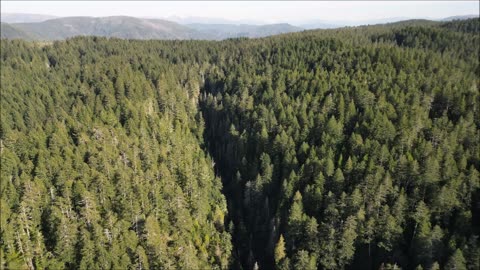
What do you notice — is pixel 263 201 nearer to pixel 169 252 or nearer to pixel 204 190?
pixel 204 190

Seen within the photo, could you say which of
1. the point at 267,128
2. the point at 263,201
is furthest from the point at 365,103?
the point at 263,201

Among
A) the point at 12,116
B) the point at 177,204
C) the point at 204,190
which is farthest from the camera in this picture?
the point at 12,116

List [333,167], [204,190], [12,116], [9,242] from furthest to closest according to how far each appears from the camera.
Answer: [12,116]
[204,190]
[333,167]
[9,242]

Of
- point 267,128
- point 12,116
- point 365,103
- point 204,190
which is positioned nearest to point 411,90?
point 365,103

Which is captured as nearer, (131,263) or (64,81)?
(131,263)

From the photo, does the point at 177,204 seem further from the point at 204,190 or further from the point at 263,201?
the point at 263,201

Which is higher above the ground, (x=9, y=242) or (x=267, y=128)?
(x=267, y=128)

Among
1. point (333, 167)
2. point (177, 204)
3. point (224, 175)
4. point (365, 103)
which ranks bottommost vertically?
point (224, 175)
